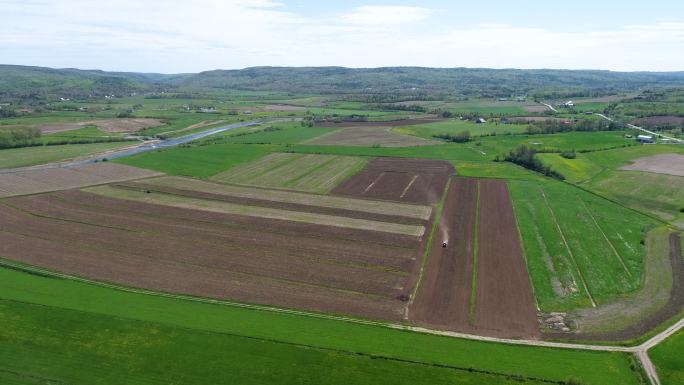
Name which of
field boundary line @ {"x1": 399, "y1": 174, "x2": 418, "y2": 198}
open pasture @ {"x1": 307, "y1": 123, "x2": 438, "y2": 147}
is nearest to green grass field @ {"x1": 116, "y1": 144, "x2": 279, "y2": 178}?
open pasture @ {"x1": 307, "y1": 123, "x2": 438, "y2": 147}

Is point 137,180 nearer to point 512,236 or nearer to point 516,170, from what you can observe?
point 512,236

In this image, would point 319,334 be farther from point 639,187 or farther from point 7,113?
point 7,113

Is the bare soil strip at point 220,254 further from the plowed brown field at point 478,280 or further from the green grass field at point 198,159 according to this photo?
the green grass field at point 198,159

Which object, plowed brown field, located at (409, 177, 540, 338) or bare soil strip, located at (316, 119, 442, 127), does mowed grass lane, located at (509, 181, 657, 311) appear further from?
bare soil strip, located at (316, 119, 442, 127)

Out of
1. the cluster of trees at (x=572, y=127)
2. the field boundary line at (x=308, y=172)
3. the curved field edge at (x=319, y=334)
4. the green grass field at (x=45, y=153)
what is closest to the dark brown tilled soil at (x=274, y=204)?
the field boundary line at (x=308, y=172)

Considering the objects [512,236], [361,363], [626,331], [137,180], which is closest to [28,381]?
[361,363]

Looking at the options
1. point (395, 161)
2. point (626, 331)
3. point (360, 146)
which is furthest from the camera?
point (360, 146)

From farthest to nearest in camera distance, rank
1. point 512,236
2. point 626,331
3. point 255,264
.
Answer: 1. point 512,236
2. point 255,264
3. point 626,331
